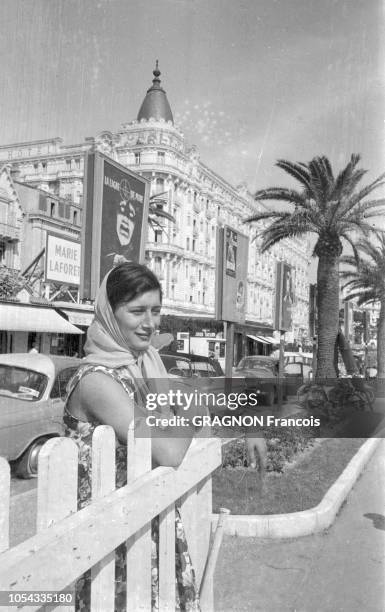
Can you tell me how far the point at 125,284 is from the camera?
1.57 meters

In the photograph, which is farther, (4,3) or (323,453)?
(323,453)

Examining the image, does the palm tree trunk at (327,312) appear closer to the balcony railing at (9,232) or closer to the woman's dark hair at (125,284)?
the woman's dark hair at (125,284)

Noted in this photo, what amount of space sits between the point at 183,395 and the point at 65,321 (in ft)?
49.3

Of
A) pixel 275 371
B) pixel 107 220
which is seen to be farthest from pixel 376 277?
pixel 107 220

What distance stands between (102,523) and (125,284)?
644mm

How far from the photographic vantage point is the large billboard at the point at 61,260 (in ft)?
52.9

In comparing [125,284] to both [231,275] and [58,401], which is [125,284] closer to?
[58,401]

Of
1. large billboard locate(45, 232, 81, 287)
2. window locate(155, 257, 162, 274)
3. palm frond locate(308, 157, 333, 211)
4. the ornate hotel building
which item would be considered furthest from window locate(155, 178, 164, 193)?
large billboard locate(45, 232, 81, 287)

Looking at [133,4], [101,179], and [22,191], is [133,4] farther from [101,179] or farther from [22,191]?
[22,191]

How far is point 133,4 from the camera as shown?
352 cm

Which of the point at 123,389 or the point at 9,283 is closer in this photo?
the point at 123,389

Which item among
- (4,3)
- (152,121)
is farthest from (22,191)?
(4,3)

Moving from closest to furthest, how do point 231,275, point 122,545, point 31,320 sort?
point 122,545 < point 231,275 < point 31,320

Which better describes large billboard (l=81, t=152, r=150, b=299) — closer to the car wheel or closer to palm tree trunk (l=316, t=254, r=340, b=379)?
the car wheel
